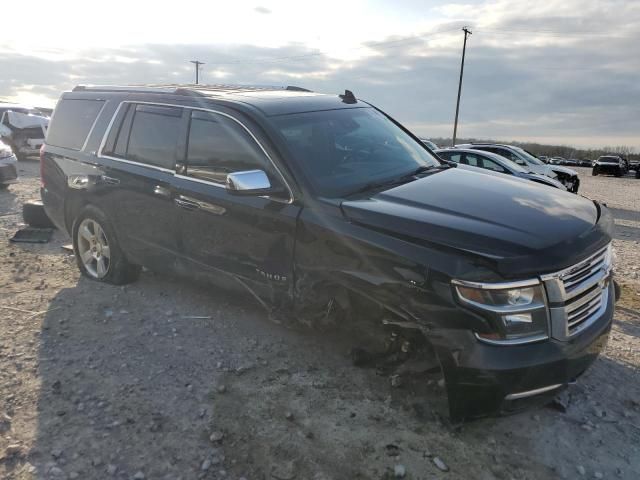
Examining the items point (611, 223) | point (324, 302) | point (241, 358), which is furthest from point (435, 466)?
point (611, 223)

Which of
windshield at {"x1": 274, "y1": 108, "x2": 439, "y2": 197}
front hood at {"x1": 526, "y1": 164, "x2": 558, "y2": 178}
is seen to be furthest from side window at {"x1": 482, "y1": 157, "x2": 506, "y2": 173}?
windshield at {"x1": 274, "y1": 108, "x2": 439, "y2": 197}

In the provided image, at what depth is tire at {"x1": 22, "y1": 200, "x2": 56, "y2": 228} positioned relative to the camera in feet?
24.2

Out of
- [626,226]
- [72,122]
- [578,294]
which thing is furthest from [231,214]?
[626,226]

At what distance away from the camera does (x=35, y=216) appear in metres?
7.43

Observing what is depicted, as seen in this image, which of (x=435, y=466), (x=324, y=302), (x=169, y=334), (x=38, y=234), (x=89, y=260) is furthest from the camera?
(x=38, y=234)

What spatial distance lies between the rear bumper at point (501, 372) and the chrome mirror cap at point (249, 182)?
1.53 metres

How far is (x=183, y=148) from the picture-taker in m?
4.38

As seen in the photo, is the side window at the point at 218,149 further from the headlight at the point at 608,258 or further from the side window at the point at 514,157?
the side window at the point at 514,157

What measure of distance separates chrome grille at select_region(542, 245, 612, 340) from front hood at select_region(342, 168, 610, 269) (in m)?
0.10

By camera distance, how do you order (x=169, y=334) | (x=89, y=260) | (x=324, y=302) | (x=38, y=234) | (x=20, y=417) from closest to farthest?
(x=20, y=417) → (x=324, y=302) → (x=169, y=334) → (x=89, y=260) → (x=38, y=234)

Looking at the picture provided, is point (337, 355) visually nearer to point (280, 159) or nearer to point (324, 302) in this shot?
point (324, 302)

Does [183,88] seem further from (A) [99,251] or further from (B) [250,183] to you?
(A) [99,251]

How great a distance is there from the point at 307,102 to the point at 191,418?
252cm

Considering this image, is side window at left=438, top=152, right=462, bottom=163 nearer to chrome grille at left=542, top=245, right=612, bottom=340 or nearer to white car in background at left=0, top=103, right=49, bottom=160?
chrome grille at left=542, top=245, right=612, bottom=340
